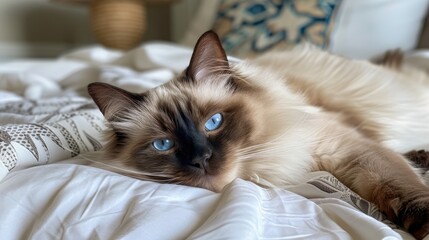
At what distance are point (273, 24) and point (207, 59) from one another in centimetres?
155

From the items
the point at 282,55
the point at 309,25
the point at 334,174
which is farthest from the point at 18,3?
the point at 334,174

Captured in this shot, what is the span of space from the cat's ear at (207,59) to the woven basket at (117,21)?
2550 mm

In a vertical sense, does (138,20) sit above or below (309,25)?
below

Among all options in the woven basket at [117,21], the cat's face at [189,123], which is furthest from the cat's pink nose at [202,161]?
the woven basket at [117,21]

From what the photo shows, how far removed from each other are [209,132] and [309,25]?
5.41ft

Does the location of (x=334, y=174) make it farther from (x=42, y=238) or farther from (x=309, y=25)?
(x=309, y=25)

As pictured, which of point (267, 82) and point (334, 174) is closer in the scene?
point (334, 174)

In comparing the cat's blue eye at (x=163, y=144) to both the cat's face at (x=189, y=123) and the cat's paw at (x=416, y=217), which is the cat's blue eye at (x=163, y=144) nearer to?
the cat's face at (x=189, y=123)

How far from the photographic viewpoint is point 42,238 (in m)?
0.87

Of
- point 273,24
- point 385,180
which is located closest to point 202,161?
point 385,180

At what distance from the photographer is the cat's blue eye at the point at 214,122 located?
1160mm

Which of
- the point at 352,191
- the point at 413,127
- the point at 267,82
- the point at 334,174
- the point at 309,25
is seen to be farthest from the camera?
the point at 309,25

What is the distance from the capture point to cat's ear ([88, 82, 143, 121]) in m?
1.19

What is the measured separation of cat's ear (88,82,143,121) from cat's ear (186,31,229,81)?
6.2 inches
